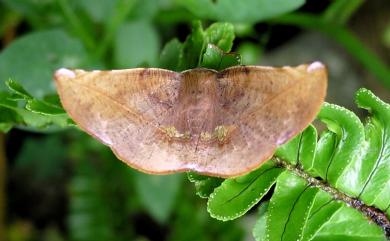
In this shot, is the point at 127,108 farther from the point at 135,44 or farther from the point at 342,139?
the point at 135,44

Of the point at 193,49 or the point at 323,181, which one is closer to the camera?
the point at 323,181

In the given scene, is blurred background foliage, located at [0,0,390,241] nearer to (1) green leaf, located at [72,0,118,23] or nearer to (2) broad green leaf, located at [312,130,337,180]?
(1) green leaf, located at [72,0,118,23]

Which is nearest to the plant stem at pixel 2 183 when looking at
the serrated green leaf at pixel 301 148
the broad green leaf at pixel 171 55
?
the broad green leaf at pixel 171 55

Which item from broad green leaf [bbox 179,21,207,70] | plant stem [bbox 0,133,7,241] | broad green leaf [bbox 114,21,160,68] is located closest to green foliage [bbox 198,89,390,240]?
broad green leaf [bbox 179,21,207,70]

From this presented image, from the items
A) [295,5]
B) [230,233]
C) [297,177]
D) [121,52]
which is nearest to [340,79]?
[230,233]

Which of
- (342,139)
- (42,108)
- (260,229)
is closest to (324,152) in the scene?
(342,139)

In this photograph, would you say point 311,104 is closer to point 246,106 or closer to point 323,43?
point 246,106
